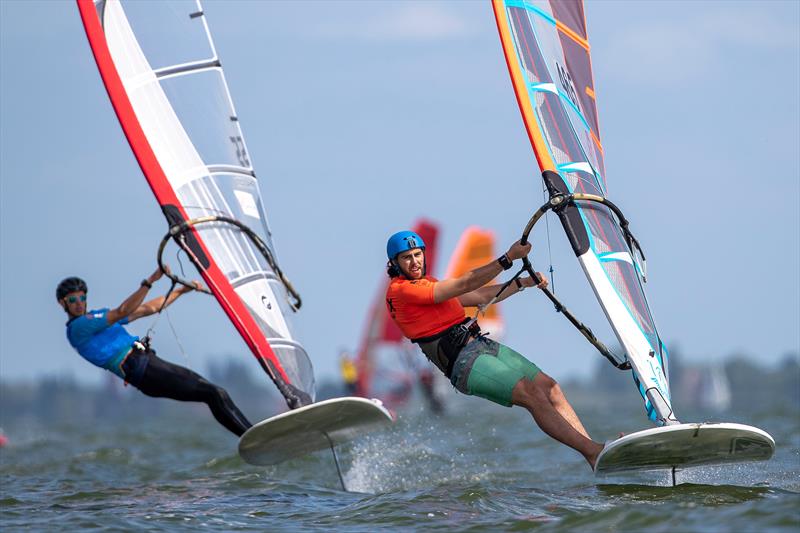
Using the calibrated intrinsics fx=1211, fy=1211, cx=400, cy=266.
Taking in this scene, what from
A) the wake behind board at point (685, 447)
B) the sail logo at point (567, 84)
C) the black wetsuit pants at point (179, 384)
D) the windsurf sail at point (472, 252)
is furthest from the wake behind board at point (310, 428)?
the windsurf sail at point (472, 252)

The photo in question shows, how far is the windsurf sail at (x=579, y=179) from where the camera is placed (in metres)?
7.05

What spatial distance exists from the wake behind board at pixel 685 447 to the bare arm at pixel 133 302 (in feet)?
11.3

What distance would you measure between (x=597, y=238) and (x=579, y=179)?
52cm

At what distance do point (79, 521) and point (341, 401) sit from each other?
1804mm

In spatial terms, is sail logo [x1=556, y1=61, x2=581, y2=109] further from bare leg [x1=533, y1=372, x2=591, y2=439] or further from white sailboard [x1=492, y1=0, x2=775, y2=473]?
bare leg [x1=533, y1=372, x2=591, y2=439]

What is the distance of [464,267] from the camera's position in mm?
33531

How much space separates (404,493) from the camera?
785 centimetres

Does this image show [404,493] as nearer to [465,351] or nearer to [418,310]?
[465,351]

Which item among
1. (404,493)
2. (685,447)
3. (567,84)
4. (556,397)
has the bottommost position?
(404,493)

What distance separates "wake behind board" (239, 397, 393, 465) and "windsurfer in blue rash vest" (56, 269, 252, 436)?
1.65 feet

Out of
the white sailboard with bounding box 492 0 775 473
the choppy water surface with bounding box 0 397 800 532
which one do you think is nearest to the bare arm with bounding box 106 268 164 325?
the choppy water surface with bounding box 0 397 800 532

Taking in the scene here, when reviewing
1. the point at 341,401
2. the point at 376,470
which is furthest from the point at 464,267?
the point at 341,401

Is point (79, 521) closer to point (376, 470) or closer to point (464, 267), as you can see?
point (376, 470)

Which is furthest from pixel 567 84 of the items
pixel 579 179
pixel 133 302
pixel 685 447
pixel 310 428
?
pixel 133 302
